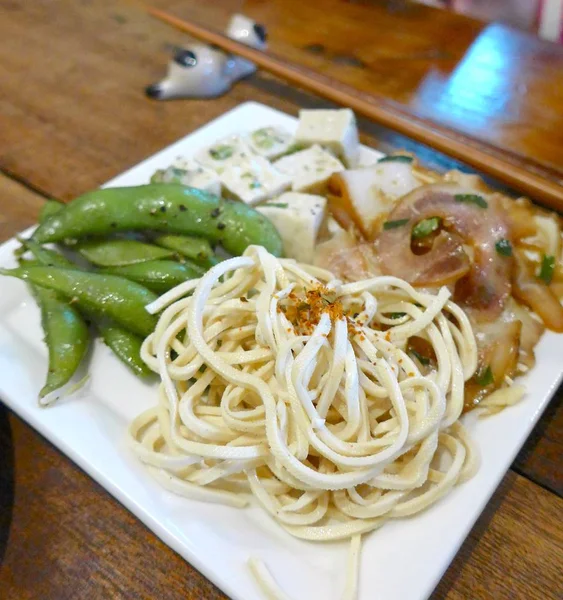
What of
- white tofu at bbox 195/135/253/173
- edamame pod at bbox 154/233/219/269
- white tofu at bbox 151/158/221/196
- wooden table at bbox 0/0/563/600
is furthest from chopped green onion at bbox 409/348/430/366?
white tofu at bbox 195/135/253/173

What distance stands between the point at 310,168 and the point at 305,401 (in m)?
1.30

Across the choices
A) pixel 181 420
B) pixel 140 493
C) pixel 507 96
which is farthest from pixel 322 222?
pixel 507 96

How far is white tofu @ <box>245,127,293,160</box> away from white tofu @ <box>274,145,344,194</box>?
0.18ft

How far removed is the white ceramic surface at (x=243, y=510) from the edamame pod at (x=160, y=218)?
0.43 meters

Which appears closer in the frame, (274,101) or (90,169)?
(90,169)

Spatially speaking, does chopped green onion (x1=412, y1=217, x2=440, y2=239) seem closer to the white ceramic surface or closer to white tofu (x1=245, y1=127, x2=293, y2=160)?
the white ceramic surface

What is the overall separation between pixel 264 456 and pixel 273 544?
0.22m

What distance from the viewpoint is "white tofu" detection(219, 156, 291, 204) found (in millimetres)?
2348

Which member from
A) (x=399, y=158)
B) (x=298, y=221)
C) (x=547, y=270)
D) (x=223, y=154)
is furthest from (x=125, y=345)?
(x=547, y=270)

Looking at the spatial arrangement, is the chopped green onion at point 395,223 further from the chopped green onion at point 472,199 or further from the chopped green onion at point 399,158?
the chopped green onion at point 399,158

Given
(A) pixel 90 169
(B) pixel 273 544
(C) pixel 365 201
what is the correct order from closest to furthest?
(B) pixel 273 544 → (C) pixel 365 201 → (A) pixel 90 169

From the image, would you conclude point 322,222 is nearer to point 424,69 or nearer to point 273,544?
point 273,544

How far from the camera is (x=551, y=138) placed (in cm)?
299

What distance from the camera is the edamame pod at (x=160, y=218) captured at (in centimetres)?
204
